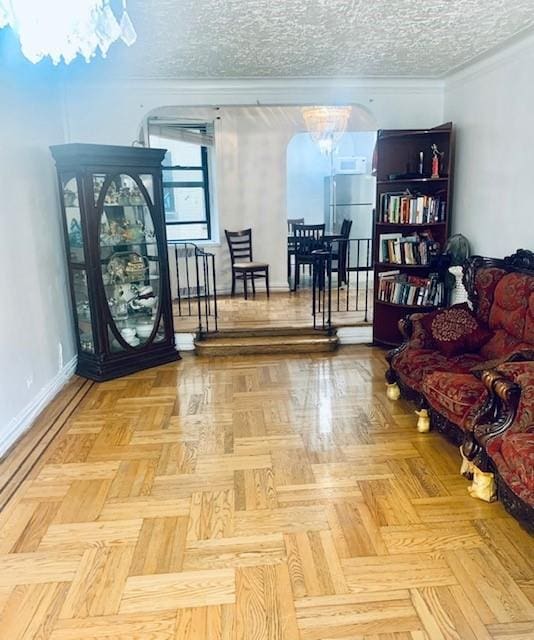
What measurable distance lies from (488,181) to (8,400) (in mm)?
4122

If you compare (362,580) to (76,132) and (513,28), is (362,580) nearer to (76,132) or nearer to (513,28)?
(513,28)

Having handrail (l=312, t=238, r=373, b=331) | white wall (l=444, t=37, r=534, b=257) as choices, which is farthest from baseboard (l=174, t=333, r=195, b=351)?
white wall (l=444, t=37, r=534, b=257)

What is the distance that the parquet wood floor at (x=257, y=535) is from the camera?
6.20 ft

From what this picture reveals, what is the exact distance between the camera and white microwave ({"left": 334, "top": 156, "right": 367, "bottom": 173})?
8.82 metres

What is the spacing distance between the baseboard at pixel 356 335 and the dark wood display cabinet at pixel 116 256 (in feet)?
5.79

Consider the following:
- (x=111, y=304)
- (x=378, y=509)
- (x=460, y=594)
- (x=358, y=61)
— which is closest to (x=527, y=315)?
(x=378, y=509)

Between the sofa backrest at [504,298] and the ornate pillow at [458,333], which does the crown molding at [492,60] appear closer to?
the sofa backrest at [504,298]

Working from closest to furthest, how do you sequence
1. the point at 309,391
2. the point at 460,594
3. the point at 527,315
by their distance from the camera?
1. the point at 460,594
2. the point at 527,315
3. the point at 309,391

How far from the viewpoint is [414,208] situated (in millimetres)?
4820

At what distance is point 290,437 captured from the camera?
131 inches

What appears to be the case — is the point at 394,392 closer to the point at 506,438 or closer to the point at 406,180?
the point at 506,438

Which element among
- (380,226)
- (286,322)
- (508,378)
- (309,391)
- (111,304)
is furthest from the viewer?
(286,322)

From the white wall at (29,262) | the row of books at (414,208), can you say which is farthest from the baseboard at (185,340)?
the row of books at (414,208)

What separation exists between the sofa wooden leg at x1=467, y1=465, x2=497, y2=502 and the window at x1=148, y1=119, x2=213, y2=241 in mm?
5762
